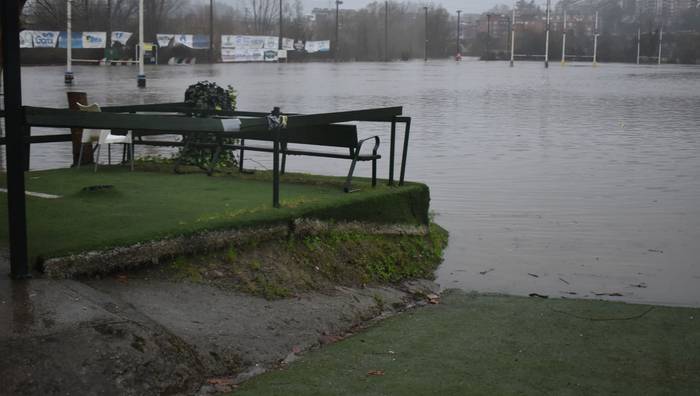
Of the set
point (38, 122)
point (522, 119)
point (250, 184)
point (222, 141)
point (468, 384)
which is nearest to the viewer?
point (468, 384)

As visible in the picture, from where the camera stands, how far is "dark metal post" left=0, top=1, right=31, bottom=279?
6867 mm

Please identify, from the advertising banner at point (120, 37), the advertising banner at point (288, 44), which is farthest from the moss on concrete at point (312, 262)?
the advertising banner at point (288, 44)

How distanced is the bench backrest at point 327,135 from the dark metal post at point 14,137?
4583 mm

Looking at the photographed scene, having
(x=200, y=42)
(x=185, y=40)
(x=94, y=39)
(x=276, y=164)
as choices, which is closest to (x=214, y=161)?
(x=276, y=164)

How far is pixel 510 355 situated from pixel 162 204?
418cm

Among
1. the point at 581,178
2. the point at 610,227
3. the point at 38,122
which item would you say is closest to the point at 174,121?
the point at 38,122

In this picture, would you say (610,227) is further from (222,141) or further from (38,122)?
(38,122)

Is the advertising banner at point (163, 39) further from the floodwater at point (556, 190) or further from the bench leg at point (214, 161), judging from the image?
the bench leg at point (214, 161)

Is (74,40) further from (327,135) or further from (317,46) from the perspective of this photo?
(327,135)

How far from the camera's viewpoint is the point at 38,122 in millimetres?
7488

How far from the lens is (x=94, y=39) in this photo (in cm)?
8338

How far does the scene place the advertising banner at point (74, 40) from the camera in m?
78.9

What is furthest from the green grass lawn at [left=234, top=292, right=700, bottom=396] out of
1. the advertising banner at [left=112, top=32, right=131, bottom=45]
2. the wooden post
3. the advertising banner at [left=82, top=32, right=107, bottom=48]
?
the advertising banner at [left=112, top=32, right=131, bottom=45]

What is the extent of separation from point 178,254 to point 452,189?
993 cm
